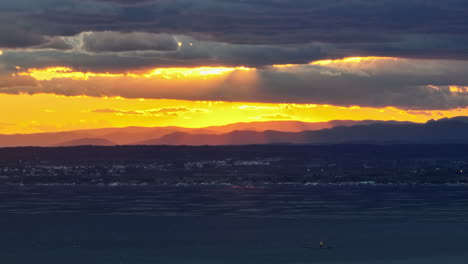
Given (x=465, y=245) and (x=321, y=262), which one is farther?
(x=465, y=245)

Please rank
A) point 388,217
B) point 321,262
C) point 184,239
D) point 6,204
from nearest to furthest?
point 321,262 < point 184,239 < point 388,217 < point 6,204

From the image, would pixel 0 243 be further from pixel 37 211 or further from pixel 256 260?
pixel 37 211

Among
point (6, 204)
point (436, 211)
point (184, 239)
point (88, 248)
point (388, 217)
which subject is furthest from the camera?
point (6, 204)

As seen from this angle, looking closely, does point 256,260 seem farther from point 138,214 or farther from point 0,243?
point 138,214

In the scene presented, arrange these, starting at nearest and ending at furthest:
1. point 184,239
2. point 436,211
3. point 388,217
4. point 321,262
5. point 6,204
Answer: point 321,262 → point 184,239 → point 388,217 → point 436,211 → point 6,204

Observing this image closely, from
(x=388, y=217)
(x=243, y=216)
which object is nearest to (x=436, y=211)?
(x=388, y=217)

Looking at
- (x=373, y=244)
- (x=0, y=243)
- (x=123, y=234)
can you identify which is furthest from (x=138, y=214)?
(x=373, y=244)
